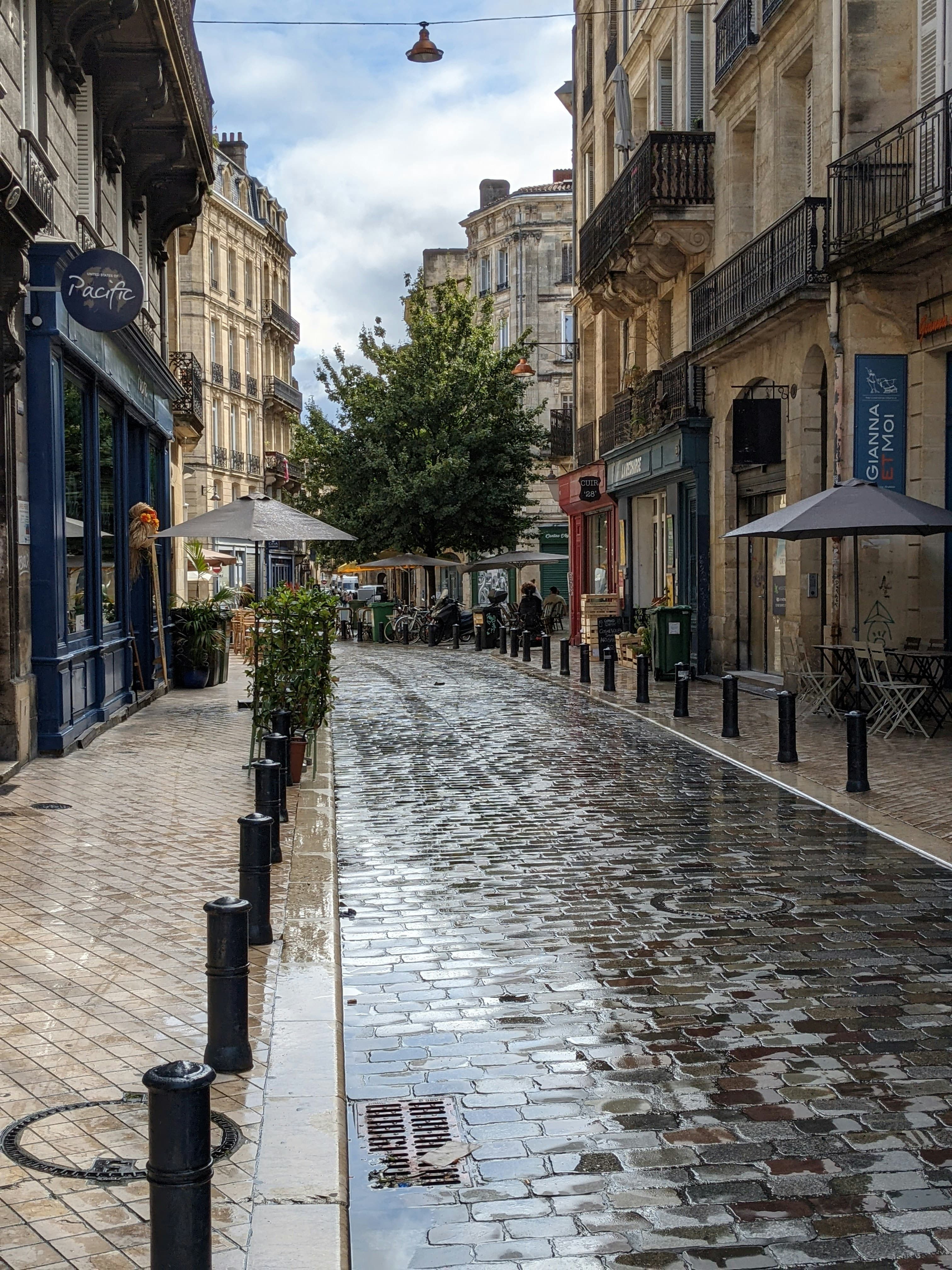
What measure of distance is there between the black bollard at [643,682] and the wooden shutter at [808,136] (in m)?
6.44

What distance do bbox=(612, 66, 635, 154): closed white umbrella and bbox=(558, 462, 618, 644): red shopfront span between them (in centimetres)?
687

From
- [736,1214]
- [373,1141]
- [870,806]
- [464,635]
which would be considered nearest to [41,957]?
[373,1141]

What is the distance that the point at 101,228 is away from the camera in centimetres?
1546

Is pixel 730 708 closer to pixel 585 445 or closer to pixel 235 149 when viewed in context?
pixel 585 445

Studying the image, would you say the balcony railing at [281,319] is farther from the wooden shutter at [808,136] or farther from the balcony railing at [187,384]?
the wooden shutter at [808,136]

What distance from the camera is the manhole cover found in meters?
3.61

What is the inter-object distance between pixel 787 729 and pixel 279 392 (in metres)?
48.2

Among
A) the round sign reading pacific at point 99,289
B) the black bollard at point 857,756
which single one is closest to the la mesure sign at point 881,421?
the black bollard at point 857,756

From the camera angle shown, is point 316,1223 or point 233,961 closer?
point 316,1223

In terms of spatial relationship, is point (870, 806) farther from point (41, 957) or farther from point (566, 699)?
point (566, 699)

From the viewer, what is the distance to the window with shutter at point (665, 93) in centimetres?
2523

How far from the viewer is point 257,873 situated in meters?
5.62

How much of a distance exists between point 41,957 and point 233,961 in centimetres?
168

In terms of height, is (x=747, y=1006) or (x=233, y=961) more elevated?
(x=233, y=961)
